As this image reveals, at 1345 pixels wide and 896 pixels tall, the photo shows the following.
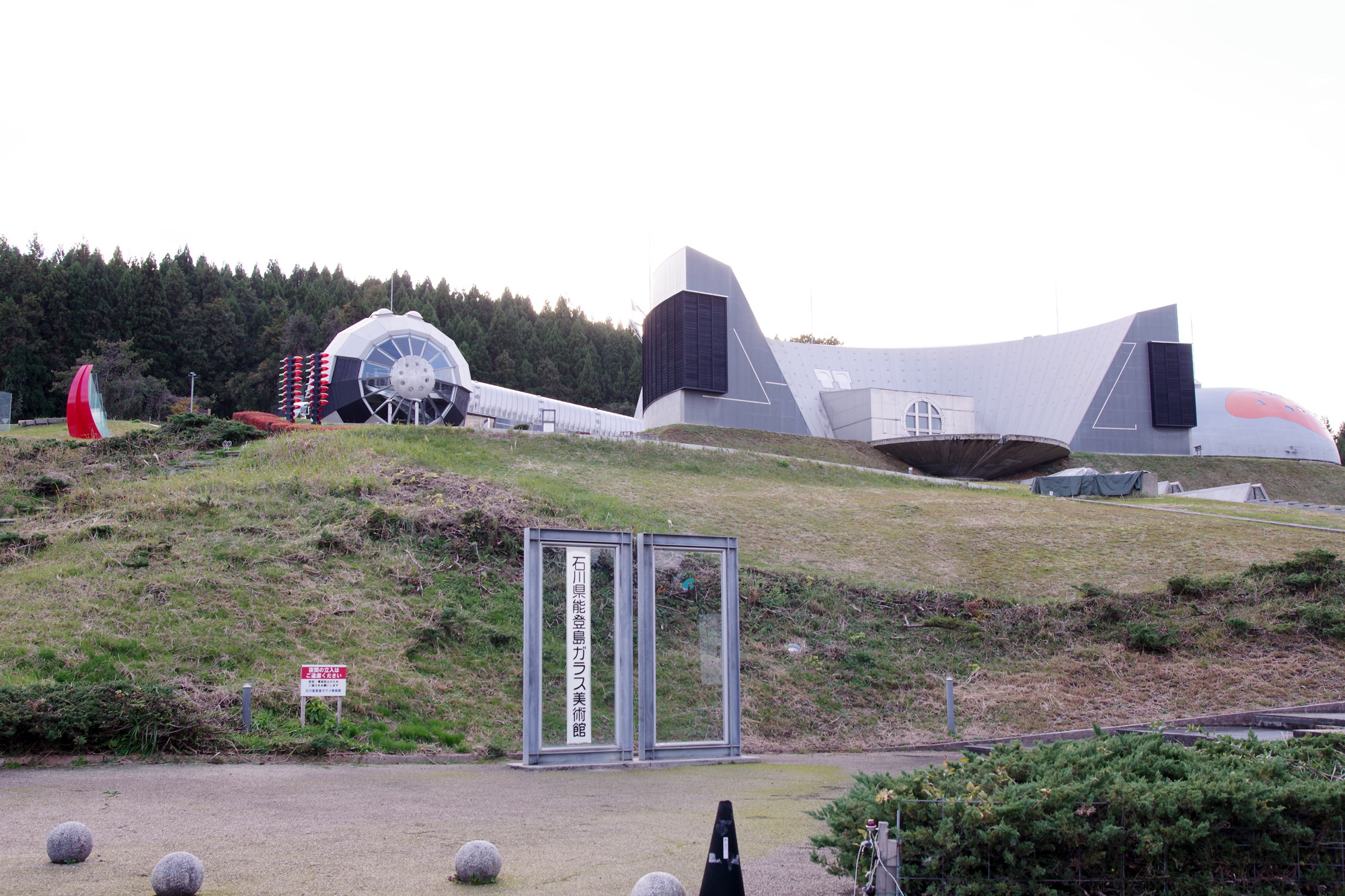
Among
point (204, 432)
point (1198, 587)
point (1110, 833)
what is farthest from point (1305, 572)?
point (204, 432)

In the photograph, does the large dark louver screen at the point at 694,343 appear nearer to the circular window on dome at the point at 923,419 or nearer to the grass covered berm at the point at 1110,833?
the circular window on dome at the point at 923,419

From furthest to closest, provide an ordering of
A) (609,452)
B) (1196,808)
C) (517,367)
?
(517,367) → (609,452) → (1196,808)

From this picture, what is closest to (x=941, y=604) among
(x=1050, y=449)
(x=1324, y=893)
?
(x=1324, y=893)

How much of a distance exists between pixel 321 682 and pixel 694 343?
33065 millimetres

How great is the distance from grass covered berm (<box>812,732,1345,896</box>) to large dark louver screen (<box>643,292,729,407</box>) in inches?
1468

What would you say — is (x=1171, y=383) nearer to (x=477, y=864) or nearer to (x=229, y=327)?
(x=477, y=864)

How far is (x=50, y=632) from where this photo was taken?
11484 millimetres

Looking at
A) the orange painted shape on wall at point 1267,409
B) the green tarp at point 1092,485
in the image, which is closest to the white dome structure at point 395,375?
the green tarp at point 1092,485

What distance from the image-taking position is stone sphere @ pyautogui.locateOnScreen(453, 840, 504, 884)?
16.4 feet

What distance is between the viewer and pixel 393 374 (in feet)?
106

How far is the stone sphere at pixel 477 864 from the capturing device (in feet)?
16.4

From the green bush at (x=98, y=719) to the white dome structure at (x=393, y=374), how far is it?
22908 millimetres

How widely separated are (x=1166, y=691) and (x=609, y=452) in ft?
55.5

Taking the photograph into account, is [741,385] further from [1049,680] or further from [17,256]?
[17,256]
